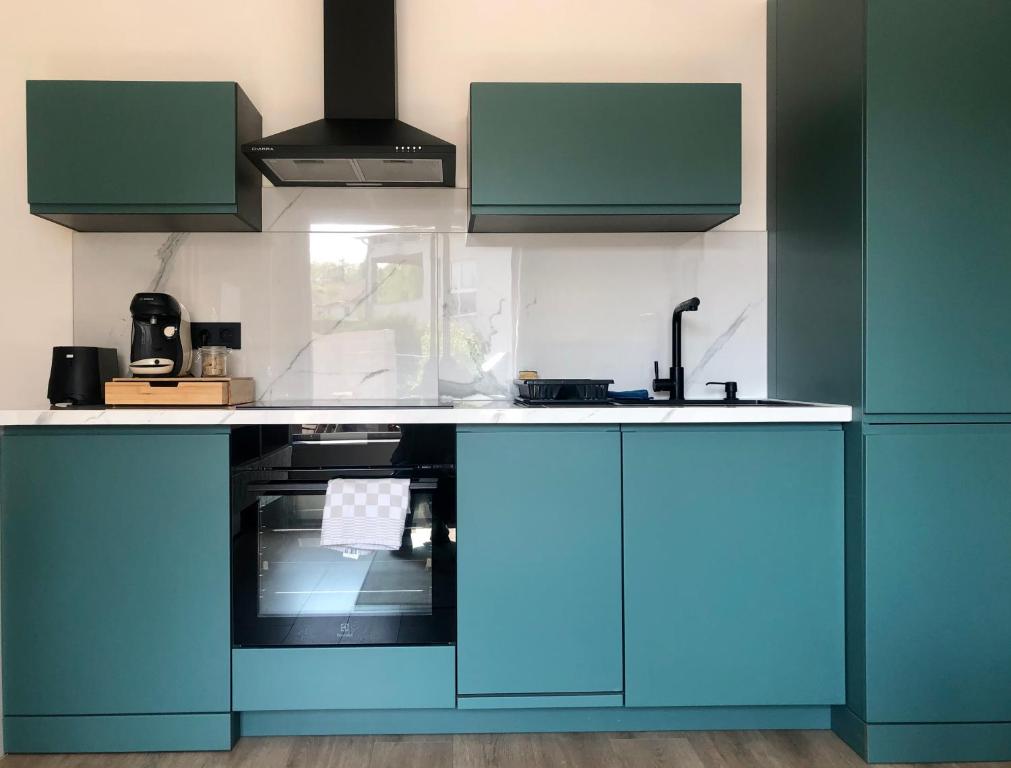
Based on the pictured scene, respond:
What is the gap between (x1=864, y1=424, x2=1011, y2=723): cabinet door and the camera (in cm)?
195

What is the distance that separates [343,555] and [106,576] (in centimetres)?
66

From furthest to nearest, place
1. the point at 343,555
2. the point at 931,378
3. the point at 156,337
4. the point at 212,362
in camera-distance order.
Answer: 1. the point at 212,362
2. the point at 156,337
3. the point at 343,555
4. the point at 931,378

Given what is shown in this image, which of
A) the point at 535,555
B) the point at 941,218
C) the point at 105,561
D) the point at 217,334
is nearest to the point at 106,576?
the point at 105,561

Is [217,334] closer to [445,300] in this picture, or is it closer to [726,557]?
[445,300]

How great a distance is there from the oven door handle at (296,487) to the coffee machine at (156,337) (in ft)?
2.01

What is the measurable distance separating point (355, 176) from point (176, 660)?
1.67m

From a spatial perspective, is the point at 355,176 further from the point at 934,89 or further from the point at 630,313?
the point at 934,89

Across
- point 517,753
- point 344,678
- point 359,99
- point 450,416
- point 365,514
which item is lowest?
point 517,753

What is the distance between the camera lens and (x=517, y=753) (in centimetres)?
200

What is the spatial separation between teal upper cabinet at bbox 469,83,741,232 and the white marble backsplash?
39cm

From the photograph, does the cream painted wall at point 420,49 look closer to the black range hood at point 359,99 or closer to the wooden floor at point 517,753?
the black range hood at point 359,99

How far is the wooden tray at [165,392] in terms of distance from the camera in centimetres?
220

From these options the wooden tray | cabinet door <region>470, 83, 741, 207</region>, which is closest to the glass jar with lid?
the wooden tray

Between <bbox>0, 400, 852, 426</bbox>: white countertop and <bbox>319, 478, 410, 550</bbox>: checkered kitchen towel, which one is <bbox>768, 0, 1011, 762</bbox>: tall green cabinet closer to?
<bbox>0, 400, 852, 426</bbox>: white countertop
